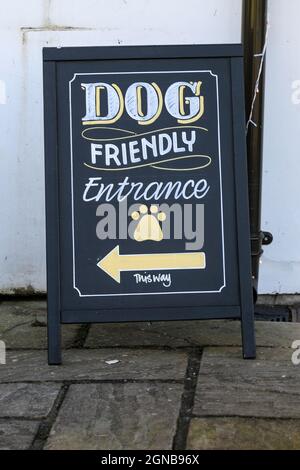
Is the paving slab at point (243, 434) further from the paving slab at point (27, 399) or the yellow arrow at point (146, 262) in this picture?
the yellow arrow at point (146, 262)

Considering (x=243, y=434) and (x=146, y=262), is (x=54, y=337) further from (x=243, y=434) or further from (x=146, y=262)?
(x=243, y=434)

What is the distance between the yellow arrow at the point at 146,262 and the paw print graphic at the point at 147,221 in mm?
97

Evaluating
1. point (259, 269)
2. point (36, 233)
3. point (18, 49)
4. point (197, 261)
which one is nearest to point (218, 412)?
point (197, 261)

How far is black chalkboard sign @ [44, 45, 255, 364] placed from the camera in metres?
3.69

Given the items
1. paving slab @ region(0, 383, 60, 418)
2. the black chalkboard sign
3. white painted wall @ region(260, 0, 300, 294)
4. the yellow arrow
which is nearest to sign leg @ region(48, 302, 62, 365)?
the black chalkboard sign

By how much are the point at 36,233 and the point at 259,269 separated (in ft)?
5.19

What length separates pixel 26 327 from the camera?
4.38m

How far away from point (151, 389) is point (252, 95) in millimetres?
1977

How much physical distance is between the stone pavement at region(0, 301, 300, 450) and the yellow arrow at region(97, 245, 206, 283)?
1.62 ft

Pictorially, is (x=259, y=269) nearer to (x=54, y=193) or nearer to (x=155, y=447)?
(x=54, y=193)

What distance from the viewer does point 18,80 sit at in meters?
4.80

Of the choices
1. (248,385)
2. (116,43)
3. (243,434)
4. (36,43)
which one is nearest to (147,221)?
(248,385)

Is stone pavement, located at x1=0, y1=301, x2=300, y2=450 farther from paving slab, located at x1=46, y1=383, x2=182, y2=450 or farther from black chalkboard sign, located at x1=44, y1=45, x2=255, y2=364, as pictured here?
black chalkboard sign, located at x1=44, y1=45, x2=255, y2=364
